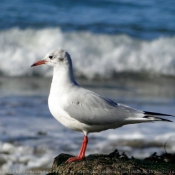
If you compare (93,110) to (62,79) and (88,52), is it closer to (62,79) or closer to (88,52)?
(62,79)

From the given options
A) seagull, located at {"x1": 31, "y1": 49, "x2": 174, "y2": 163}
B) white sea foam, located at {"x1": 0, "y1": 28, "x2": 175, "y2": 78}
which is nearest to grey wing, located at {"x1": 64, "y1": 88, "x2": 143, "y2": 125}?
seagull, located at {"x1": 31, "y1": 49, "x2": 174, "y2": 163}

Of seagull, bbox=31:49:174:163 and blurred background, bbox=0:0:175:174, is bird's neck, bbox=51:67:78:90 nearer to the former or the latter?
seagull, bbox=31:49:174:163

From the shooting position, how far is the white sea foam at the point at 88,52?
12086 mm

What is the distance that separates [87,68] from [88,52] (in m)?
0.90

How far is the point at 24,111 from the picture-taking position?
319 inches

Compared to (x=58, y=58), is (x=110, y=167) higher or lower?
lower

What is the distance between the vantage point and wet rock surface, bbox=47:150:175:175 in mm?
3900

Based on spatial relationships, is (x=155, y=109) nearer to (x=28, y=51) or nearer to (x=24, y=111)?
(x=24, y=111)

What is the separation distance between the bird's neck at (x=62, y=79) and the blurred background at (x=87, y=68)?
0.98m

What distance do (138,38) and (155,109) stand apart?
19.4 feet

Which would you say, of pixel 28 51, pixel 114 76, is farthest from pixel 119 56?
pixel 28 51

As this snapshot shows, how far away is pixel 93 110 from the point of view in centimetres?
471

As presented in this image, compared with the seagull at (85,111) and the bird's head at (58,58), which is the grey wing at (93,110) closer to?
the seagull at (85,111)

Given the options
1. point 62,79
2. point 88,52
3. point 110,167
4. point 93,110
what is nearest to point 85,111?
point 93,110
